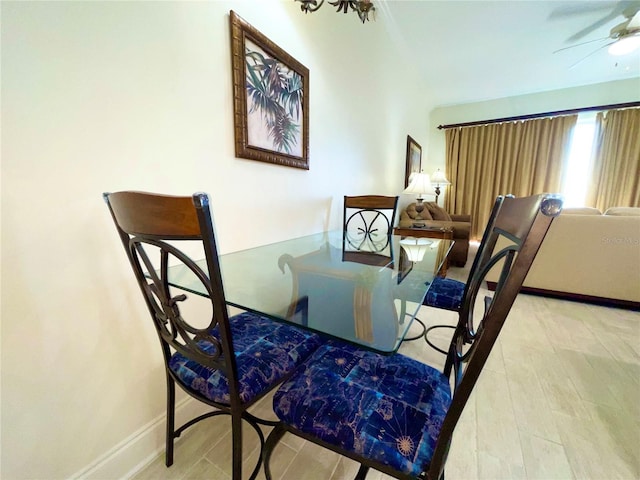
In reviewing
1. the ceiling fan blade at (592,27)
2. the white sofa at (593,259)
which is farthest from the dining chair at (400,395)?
the ceiling fan blade at (592,27)

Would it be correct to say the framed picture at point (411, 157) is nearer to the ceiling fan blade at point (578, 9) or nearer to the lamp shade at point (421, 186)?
the lamp shade at point (421, 186)

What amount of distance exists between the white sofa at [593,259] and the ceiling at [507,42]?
188 cm

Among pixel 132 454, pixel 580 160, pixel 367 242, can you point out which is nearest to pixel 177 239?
pixel 132 454

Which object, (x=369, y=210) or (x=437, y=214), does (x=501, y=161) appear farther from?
(x=369, y=210)

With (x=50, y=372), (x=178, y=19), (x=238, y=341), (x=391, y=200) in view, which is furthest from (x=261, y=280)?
(x=391, y=200)

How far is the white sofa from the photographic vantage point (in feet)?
7.27

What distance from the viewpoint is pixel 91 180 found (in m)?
0.84

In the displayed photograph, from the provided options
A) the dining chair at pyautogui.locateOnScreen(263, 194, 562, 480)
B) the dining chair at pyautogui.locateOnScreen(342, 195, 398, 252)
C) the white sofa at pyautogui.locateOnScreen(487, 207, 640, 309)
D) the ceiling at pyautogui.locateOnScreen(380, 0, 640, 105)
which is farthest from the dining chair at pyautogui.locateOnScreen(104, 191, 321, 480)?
the ceiling at pyautogui.locateOnScreen(380, 0, 640, 105)

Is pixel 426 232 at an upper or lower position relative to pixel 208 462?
upper

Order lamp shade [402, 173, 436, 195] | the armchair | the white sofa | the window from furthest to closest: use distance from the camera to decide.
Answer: the window, the armchair, lamp shade [402, 173, 436, 195], the white sofa

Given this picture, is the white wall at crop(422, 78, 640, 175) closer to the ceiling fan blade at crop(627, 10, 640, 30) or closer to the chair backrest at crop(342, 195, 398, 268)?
the ceiling fan blade at crop(627, 10, 640, 30)

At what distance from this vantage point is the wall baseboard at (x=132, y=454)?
2.98 ft

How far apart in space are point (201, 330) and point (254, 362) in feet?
0.74

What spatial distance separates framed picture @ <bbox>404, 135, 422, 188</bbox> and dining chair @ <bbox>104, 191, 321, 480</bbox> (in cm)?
363
